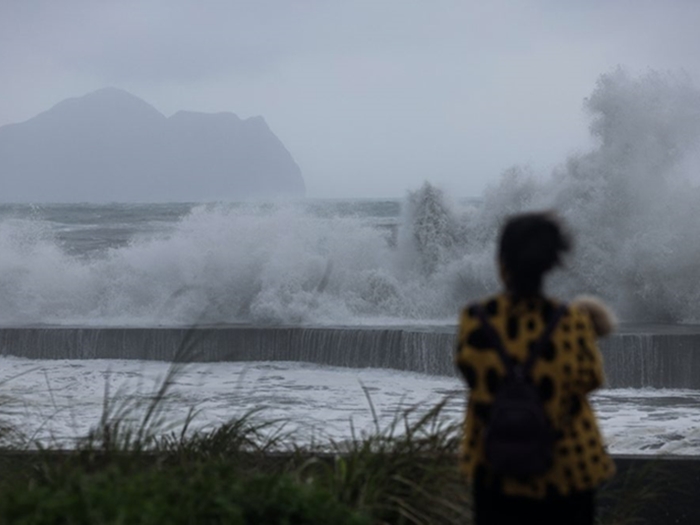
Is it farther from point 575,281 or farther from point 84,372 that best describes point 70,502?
point 575,281

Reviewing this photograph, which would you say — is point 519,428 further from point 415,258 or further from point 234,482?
point 415,258

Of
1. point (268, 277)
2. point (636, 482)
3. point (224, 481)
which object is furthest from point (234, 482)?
point (268, 277)

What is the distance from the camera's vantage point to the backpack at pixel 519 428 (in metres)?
3.35

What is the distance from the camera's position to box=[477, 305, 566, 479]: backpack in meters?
3.35

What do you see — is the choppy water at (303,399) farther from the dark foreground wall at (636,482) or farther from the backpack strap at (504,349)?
the backpack strap at (504,349)

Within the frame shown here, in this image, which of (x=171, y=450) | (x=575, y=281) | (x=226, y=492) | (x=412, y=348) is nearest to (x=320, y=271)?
(x=575, y=281)

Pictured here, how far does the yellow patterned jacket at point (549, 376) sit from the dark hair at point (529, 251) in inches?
2.0

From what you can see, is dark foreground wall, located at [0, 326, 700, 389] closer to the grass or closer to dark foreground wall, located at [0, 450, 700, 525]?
dark foreground wall, located at [0, 450, 700, 525]

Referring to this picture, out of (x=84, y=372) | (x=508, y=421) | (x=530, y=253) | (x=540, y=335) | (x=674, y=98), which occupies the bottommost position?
(x=84, y=372)

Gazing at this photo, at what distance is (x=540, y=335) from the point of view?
345 centimetres

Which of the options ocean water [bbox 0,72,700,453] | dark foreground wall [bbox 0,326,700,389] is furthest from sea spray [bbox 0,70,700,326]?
dark foreground wall [bbox 0,326,700,389]

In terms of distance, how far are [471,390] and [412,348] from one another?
12.7 meters

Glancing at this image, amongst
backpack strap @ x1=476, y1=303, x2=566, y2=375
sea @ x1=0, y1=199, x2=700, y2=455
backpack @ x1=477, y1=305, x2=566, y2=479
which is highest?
backpack strap @ x1=476, y1=303, x2=566, y2=375

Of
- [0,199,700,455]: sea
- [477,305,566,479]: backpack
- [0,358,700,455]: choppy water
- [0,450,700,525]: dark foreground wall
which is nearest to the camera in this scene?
[477,305,566,479]: backpack
